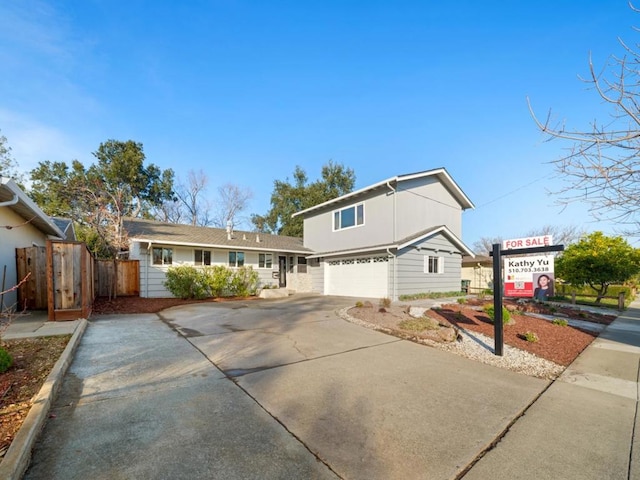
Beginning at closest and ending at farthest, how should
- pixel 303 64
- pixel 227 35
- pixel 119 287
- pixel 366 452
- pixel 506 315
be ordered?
1. pixel 366 452
2. pixel 506 315
3. pixel 227 35
4. pixel 303 64
5. pixel 119 287

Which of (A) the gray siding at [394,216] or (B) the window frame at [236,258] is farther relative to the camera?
(B) the window frame at [236,258]

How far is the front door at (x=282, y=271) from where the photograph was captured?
1894 centimetres

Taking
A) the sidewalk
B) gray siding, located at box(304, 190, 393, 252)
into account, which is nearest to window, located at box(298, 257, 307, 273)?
gray siding, located at box(304, 190, 393, 252)

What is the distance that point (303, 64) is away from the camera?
11.9 metres

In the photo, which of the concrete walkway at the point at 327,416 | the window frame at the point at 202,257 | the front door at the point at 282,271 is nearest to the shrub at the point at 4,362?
the concrete walkway at the point at 327,416

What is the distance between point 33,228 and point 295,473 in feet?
→ 44.4

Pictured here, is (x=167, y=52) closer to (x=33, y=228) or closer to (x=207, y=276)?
(x=33, y=228)

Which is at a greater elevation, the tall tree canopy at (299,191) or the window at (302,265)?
the tall tree canopy at (299,191)

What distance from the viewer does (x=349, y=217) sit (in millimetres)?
17219

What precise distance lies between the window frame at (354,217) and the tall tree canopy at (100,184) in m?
14.8

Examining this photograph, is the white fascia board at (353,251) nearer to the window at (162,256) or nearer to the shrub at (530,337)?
the shrub at (530,337)

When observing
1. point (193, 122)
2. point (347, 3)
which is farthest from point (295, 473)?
point (193, 122)

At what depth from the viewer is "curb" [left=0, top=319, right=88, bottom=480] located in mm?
2111

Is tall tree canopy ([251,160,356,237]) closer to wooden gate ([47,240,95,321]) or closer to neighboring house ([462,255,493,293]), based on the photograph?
neighboring house ([462,255,493,293])
